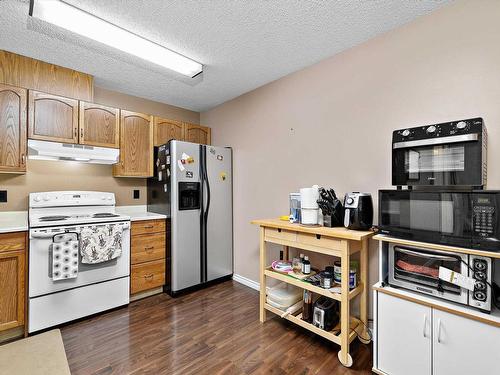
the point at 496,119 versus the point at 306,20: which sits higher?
the point at 306,20

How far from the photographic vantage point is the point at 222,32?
1971 millimetres

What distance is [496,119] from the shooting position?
4.98 feet

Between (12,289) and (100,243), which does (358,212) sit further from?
(12,289)

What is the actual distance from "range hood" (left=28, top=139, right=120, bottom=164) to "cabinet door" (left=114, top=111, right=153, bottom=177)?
0.14 m

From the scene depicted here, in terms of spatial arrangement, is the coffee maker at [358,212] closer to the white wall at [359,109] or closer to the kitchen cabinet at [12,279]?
the white wall at [359,109]

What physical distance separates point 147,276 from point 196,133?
6.72 feet

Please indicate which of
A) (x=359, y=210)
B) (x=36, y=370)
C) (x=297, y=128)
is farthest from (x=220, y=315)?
(x=297, y=128)

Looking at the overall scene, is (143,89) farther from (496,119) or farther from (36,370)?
(496,119)

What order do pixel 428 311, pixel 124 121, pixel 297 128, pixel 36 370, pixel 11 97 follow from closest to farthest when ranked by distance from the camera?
1. pixel 428 311
2. pixel 36 370
3. pixel 11 97
4. pixel 297 128
5. pixel 124 121

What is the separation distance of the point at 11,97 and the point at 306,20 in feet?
8.75

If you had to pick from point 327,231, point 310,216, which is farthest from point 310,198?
point 327,231

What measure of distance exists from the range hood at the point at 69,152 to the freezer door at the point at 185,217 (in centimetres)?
69

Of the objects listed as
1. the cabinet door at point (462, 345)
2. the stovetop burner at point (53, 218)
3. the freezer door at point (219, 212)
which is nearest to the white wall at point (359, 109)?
the freezer door at point (219, 212)

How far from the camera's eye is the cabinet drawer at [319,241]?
5.92 feet
